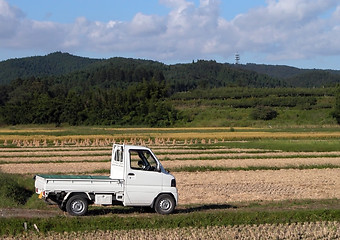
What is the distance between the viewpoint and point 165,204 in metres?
16.4

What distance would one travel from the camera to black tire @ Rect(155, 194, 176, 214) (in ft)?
53.6

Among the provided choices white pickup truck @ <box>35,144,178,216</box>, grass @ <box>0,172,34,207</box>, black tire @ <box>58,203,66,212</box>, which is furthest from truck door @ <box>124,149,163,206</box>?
grass @ <box>0,172,34,207</box>

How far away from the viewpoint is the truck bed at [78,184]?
49.6 ft

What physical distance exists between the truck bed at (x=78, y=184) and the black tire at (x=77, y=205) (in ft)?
0.87

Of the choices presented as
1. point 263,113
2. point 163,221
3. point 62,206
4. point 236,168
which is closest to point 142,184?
point 163,221

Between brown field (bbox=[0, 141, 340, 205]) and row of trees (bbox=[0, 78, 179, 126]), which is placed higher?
row of trees (bbox=[0, 78, 179, 126])

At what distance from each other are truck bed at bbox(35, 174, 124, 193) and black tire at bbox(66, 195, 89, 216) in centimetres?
26

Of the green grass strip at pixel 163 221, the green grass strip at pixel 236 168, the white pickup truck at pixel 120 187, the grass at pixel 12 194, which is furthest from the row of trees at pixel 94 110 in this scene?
the green grass strip at pixel 163 221

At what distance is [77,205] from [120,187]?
1.26 meters

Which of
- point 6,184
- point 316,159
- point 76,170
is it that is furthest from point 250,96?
point 6,184

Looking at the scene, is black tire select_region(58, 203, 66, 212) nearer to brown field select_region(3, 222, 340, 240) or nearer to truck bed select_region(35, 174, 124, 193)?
truck bed select_region(35, 174, 124, 193)

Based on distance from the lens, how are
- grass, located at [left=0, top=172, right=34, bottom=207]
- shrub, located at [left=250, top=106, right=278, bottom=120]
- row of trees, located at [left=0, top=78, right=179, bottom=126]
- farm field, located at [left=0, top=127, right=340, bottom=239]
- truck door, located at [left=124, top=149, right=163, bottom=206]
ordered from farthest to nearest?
1. row of trees, located at [left=0, top=78, right=179, bottom=126]
2. shrub, located at [left=250, top=106, right=278, bottom=120]
3. grass, located at [left=0, top=172, right=34, bottom=207]
4. truck door, located at [left=124, top=149, right=163, bottom=206]
5. farm field, located at [left=0, top=127, right=340, bottom=239]

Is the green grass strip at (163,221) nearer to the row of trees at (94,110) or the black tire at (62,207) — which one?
the black tire at (62,207)

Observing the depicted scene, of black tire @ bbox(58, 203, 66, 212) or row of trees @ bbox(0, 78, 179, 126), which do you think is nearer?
black tire @ bbox(58, 203, 66, 212)
